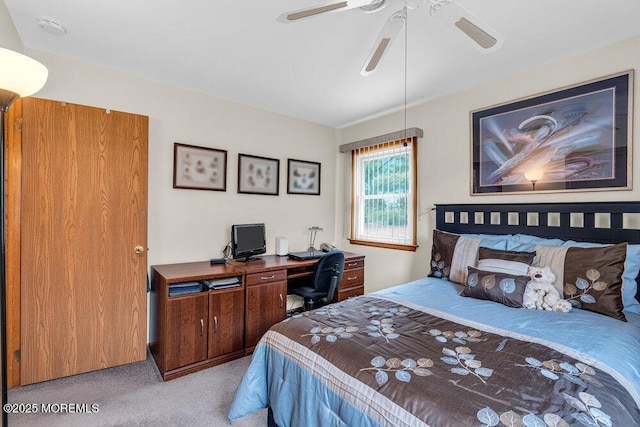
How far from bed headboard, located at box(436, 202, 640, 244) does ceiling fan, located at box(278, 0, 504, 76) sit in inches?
58.4

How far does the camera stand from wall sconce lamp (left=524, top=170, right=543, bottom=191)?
8.15ft

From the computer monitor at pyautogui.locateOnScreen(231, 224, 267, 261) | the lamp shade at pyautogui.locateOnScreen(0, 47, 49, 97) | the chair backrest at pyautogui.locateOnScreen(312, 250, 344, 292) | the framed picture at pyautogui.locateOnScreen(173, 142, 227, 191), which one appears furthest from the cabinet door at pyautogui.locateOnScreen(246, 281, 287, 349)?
the lamp shade at pyautogui.locateOnScreen(0, 47, 49, 97)

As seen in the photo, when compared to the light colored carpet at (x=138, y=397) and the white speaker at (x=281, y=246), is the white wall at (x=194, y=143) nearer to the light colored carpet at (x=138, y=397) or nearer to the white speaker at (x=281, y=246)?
the white speaker at (x=281, y=246)

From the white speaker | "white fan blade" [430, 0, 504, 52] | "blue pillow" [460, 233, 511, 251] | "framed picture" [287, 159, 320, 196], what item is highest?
"white fan blade" [430, 0, 504, 52]

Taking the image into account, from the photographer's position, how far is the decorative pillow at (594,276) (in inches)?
69.1

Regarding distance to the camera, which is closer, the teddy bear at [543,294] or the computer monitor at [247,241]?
the teddy bear at [543,294]

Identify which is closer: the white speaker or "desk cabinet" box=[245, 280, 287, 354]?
"desk cabinet" box=[245, 280, 287, 354]

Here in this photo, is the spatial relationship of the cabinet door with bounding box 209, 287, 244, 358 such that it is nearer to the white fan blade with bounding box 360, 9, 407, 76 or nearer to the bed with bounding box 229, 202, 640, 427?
the bed with bounding box 229, 202, 640, 427

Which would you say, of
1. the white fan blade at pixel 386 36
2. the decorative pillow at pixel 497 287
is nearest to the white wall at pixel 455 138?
the decorative pillow at pixel 497 287

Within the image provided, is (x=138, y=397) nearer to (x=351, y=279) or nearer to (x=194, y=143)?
(x=194, y=143)

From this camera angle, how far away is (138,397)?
207 centimetres

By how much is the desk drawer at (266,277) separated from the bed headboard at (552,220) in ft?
5.51

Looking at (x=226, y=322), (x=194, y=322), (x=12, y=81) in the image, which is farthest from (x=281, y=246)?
(x=12, y=81)

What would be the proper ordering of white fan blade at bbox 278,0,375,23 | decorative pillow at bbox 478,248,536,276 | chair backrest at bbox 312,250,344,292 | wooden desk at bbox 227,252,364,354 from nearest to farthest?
white fan blade at bbox 278,0,375,23 < decorative pillow at bbox 478,248,536,276 < wooden desk at bbox 227,252,364,354 < chair backrest at bbox 312,250,344,292
